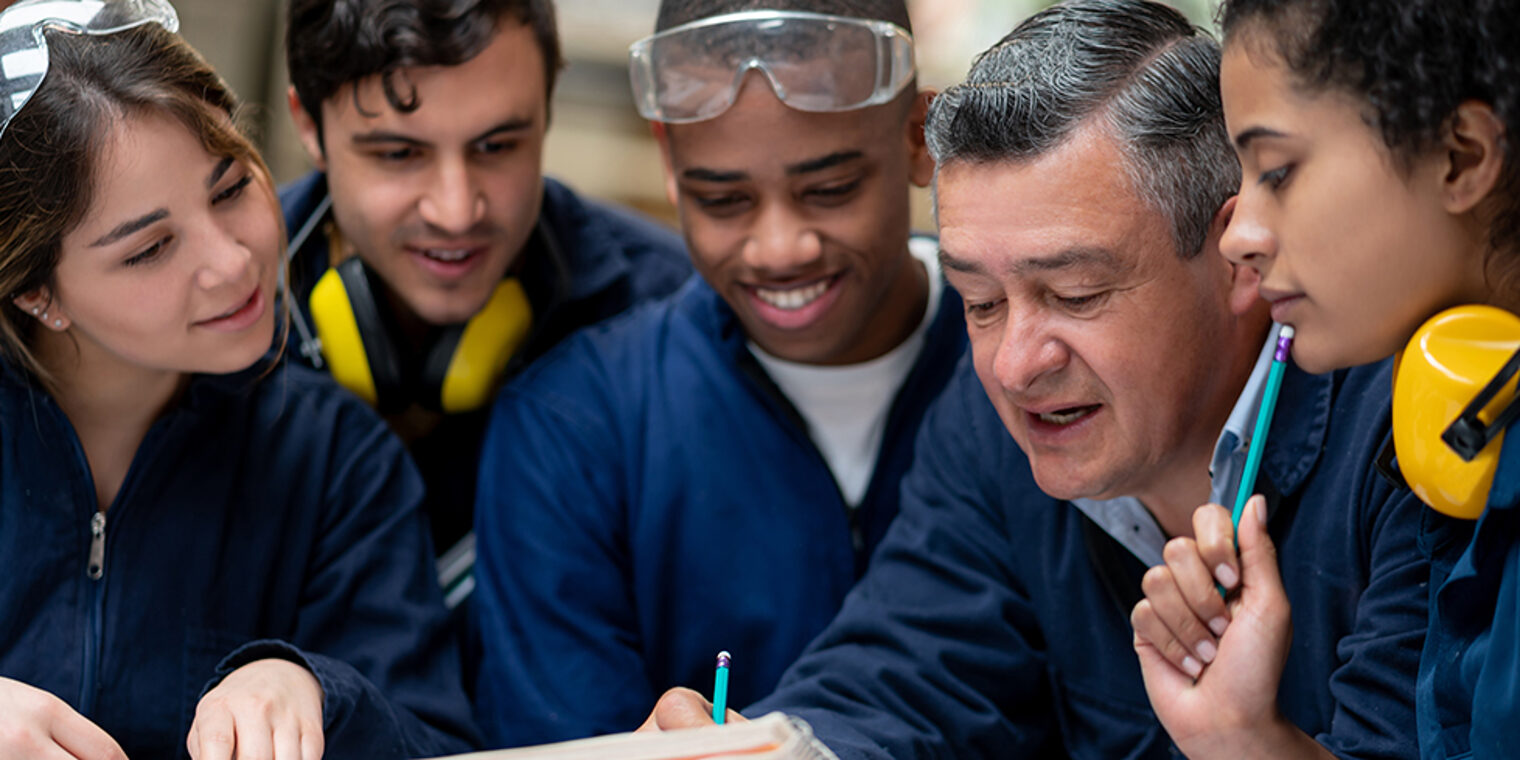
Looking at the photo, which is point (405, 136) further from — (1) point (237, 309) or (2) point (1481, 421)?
(2) point (1481, 421)

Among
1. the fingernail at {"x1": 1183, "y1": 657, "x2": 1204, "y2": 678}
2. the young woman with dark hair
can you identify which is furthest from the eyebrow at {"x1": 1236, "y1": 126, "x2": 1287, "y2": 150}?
the fingernail at {"x1": 1183, "y1": 657, "x2": 1204, "y2": 678}

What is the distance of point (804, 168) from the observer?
6.00 feet

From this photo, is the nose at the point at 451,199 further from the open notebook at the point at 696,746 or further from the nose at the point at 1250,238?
the nose at the point at 1250,238

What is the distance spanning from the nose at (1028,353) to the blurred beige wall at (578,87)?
3.31m

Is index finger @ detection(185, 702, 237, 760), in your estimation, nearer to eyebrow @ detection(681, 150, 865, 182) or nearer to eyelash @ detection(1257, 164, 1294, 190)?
eyebrow @ detection(681, 150, 865, 182)

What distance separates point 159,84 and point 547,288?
2.27 ft

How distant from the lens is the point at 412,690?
1702 millimetres

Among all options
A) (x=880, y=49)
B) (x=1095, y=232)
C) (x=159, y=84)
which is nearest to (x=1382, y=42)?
(x=1095, y=232)

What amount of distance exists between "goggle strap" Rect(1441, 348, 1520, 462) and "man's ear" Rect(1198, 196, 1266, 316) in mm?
399

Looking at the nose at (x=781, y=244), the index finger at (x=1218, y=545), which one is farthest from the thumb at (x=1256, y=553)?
the nose at (x=781, y=244)

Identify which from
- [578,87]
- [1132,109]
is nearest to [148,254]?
[1132,109]

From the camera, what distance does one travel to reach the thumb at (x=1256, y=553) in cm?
121

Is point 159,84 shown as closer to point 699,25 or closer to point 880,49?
point 699,25

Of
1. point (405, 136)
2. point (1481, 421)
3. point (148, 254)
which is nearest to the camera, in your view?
point (1481, 421)
